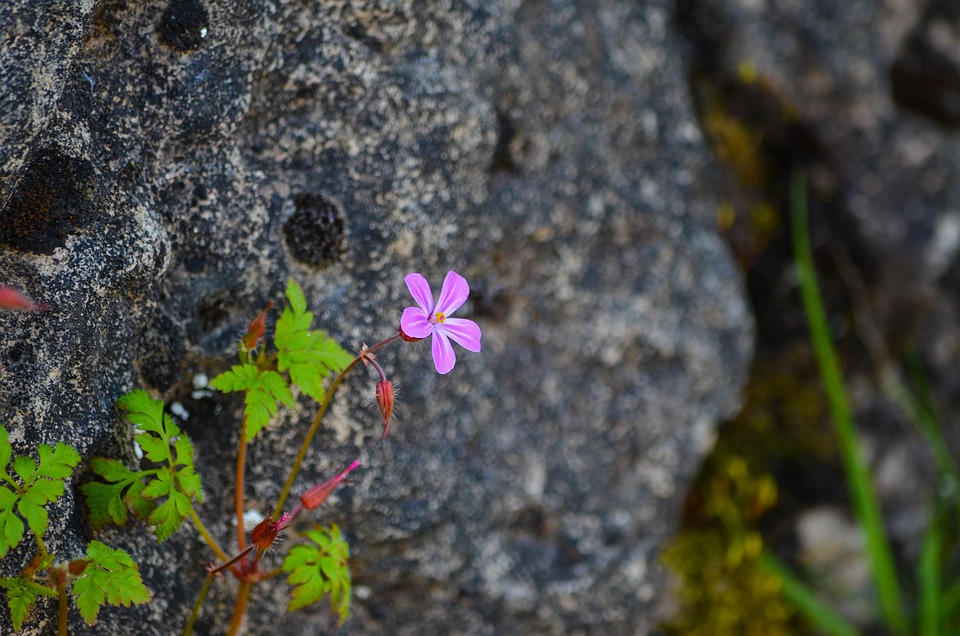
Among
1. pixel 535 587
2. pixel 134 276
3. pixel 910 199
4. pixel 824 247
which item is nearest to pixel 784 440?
pixel 824 247

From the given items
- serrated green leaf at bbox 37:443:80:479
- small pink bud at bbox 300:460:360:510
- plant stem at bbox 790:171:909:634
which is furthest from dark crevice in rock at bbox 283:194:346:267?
plant stem at bbox 790:171:909:634

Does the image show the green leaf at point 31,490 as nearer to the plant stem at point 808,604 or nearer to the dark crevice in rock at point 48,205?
the dark crevice in rock at point 48,205

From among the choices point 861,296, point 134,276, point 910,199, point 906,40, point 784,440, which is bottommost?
point 784,440

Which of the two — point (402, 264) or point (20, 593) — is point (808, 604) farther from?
point (20, 593)

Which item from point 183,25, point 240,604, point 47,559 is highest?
point 183,25

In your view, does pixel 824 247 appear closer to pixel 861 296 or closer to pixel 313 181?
pixel 861 296

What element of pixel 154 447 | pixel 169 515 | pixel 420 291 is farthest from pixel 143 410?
pixel 420 291
